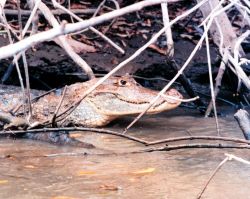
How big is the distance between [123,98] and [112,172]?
5.45 ft

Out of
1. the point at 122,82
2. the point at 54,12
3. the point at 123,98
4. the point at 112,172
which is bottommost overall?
the point at 112,172

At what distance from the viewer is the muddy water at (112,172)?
10.1ft

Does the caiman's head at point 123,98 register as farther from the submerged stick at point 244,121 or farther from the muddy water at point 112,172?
the submerged stick at point 244,121

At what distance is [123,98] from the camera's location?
5066 millimetres

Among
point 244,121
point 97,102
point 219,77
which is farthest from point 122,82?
point 244,121

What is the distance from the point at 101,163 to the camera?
3678 mm

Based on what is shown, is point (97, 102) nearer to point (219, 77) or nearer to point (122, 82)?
point (122, 82)

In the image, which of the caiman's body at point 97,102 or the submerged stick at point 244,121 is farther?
the caiman's body at point 97,102

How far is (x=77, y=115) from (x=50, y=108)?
24 cm

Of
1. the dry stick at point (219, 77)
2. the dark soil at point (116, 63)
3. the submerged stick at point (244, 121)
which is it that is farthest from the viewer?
the dark soil at point (116, 63)

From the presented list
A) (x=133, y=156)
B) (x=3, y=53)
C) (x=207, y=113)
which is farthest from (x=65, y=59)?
(x=3, y=53)

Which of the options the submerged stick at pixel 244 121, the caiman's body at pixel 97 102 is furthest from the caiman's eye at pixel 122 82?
the submerged stick at pixel 244 121

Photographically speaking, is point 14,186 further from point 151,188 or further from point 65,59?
point 65,59

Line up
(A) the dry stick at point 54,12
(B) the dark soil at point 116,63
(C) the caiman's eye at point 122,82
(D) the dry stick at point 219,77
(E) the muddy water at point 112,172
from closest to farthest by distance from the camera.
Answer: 1. (E) the muddy water at point 112,172
2. (D) the dry stick at point 219,77
3. (C) the caiman's eye at point 122,82
4. (B) the dark soil at point 116,63
5. (A) the dry stick at point 54,12
